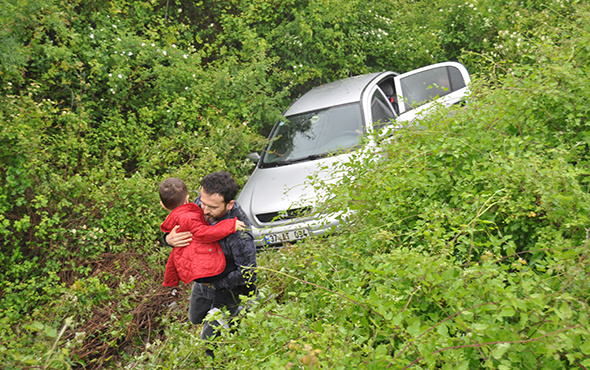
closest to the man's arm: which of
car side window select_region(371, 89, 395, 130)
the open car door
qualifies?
car side window select_region(371, 89, 395, 130)

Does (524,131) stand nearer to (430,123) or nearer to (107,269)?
(430,123)

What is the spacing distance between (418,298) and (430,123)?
5.32 ft

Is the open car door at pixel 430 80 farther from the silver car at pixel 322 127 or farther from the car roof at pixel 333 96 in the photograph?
the car roof at pixel 333 96

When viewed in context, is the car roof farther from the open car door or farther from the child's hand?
the child's hand

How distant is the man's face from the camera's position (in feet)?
9.57

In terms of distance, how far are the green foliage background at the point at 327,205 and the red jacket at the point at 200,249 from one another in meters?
0.42

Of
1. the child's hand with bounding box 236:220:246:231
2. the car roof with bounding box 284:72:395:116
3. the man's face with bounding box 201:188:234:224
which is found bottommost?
the car roof with bounding box 284:72:395:116

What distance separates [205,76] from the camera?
7.29 meters

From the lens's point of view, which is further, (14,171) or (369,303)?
(14,171)

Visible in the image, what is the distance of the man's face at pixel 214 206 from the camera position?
2.92m

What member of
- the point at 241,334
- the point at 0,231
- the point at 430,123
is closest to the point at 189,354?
the point at 241,334

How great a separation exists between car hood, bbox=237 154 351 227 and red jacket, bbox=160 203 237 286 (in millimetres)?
1857

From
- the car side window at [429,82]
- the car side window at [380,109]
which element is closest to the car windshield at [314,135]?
the car side window at [380,109]

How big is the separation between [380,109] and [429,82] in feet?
4.59
